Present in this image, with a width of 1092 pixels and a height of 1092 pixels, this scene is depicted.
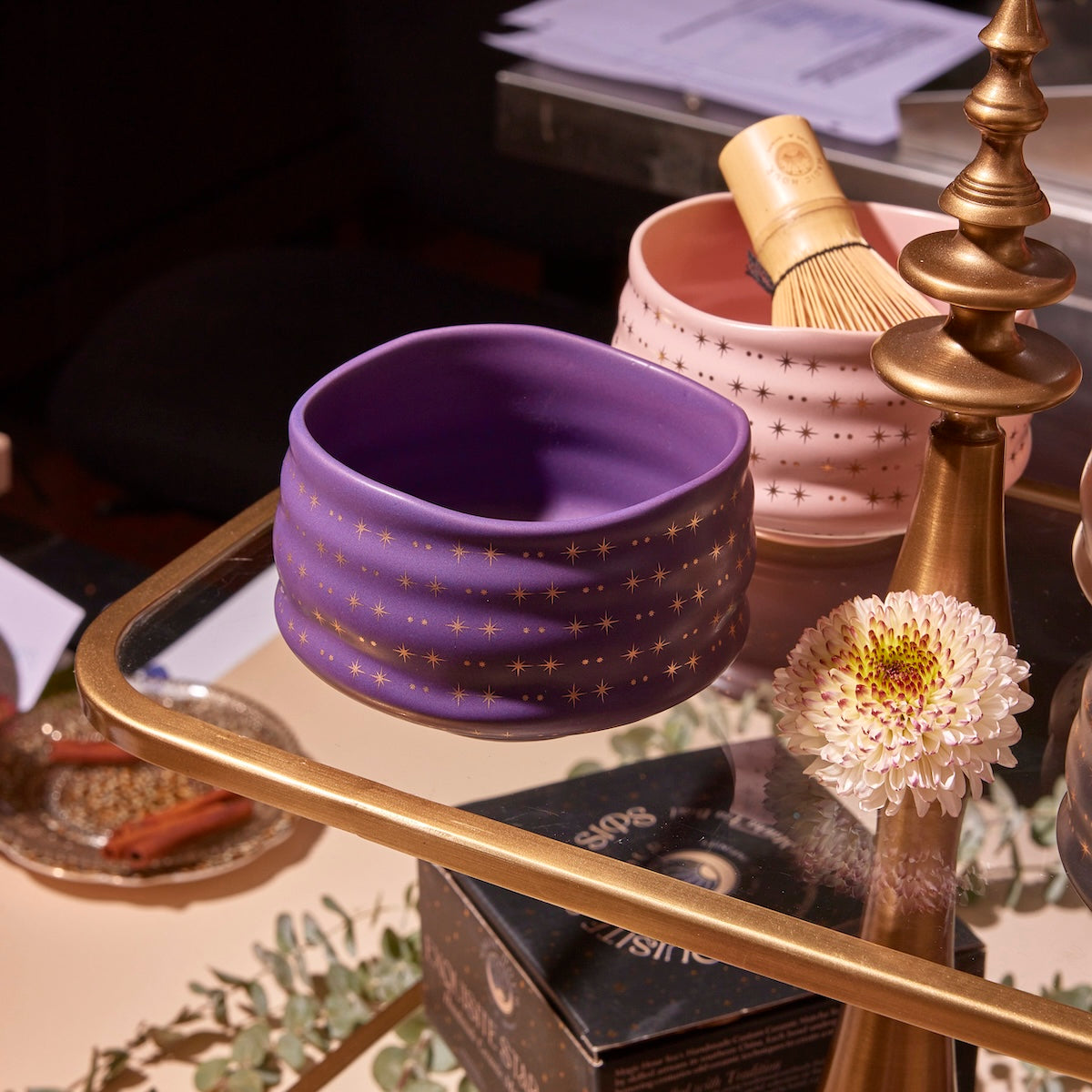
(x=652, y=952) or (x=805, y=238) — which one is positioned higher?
(x=805, y=238)

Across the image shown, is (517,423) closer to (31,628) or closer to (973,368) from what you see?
(973,368)

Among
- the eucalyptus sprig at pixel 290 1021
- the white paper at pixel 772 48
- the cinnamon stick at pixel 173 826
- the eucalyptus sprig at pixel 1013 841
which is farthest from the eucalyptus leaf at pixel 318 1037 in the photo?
the white paper at pixel 772 48

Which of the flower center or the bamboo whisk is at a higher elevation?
the bamboo whisk

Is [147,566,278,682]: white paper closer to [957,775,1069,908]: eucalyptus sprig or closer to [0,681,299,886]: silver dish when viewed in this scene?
[0,681,299,886]: silver dish

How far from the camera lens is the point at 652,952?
1.84 ft

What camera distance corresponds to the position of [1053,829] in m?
0.47

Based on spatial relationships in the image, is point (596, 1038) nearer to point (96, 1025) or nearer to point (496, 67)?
point (96, 1025)

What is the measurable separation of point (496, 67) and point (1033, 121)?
5.64 ft

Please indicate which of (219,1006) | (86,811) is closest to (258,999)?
(219,1006)

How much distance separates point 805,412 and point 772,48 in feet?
3.13

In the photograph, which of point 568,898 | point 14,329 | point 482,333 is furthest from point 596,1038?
point 14,329

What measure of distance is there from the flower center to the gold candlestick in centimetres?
4

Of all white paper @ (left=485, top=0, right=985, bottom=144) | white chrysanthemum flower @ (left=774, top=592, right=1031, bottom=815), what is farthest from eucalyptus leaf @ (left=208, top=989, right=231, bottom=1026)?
white paper @ (left=485, top=0, right=985, bottom=144)

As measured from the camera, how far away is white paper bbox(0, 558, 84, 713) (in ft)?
2.89
